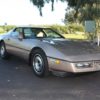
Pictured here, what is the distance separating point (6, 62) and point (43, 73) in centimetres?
255

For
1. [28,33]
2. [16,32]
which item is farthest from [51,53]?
[16,32]

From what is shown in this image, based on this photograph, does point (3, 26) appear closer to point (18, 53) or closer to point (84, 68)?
point (18, 53)

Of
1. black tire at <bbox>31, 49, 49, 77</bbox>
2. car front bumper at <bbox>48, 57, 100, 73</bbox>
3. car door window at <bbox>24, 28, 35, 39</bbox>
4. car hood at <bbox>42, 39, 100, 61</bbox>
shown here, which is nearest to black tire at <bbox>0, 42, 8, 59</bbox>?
car door window at <bbox>24, 28, 35, 39</bbox>

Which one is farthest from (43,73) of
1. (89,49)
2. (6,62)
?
(6,62)

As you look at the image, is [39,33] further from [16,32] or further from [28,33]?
[16,32]

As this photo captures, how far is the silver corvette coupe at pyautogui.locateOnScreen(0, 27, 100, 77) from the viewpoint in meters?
6.04

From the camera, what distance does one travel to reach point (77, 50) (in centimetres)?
644

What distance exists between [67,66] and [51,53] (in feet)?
1.89

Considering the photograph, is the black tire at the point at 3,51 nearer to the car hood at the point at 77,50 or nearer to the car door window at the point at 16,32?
the car door window at the point at 16,32

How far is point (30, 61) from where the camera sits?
7.23 metres

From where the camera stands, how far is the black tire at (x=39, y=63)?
6.45 metres

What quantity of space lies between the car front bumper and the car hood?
12cm

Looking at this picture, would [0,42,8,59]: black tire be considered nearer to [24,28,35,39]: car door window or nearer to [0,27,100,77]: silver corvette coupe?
[0,27,100,77]: silver corvette coupe

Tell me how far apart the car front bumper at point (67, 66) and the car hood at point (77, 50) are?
4.8 inches
